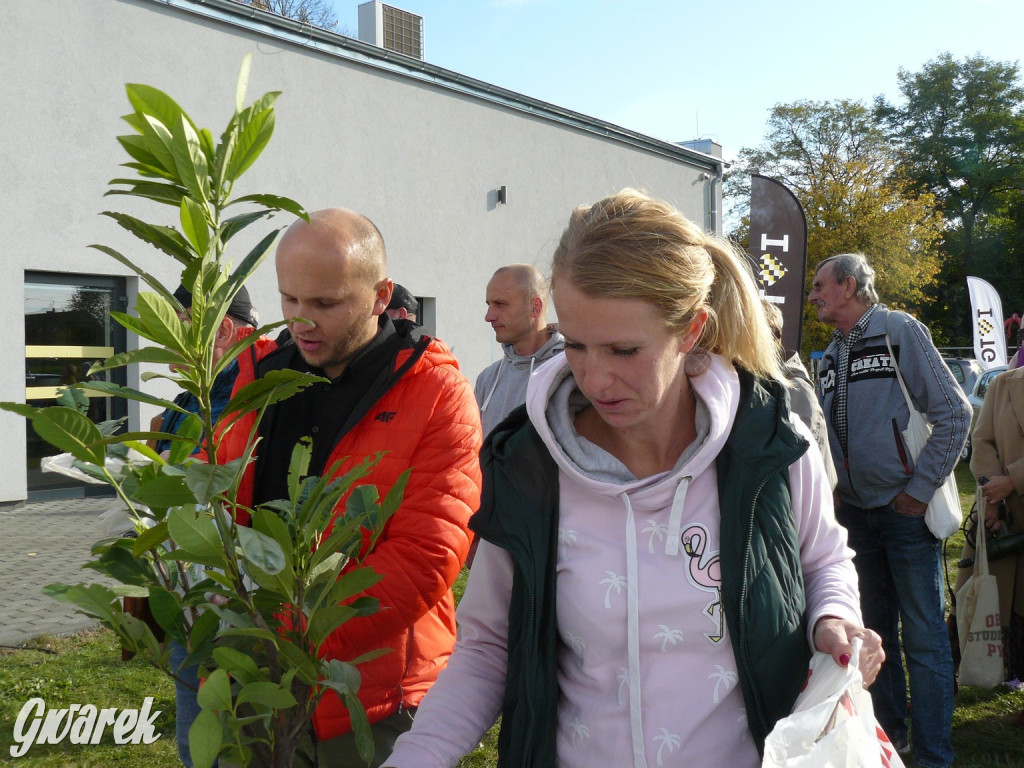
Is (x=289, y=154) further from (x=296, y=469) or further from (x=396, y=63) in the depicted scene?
(x=296, y=469)

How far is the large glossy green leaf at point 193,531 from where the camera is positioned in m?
1.08

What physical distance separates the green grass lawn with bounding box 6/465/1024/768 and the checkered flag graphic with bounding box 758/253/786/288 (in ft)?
18.2

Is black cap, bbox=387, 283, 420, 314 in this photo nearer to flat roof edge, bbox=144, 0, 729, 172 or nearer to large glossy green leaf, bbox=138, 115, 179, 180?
large glossy green leaf, bbox=138, 115, 179, 180

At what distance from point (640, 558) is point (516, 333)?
317cm

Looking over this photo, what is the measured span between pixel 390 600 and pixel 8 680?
406cm

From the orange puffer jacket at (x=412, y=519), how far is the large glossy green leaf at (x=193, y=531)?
79 cm

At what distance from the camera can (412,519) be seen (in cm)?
201

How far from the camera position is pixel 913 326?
4.04 m

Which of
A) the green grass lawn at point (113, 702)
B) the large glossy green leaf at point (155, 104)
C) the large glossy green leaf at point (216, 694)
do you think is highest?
the large glossy green leaf at point (155, 104)

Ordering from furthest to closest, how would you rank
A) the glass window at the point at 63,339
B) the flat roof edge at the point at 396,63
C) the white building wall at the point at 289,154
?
the flat roof edge at the point at 396,63, the glass window at the point at 63,339, the white building wall at the point at 289,154

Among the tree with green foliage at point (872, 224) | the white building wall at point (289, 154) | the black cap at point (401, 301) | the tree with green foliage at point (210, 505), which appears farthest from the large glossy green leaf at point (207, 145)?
the tree with green foliage at point (872, 224)

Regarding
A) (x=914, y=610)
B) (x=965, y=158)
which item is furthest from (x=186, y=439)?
(x=965, y=158)

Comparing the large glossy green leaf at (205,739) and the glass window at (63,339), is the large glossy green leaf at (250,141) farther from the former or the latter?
the glass window at (63,339)

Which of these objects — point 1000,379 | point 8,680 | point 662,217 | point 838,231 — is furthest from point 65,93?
point 838,231
